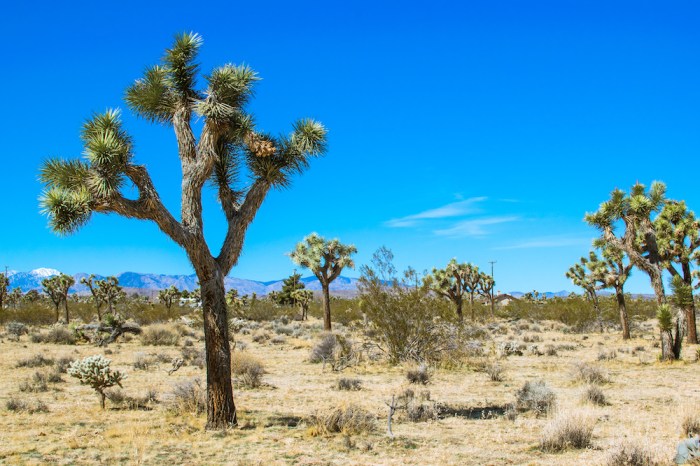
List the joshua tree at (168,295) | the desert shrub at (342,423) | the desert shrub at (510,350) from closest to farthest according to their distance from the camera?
1. the desert shrub at (342,423)
2. the desert shrub at (510,350)
3. the joshua tree at (168,295)

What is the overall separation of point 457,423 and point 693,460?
4.29 m

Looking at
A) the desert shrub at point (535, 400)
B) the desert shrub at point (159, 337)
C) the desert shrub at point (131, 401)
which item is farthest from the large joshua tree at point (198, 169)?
the desert shrub at point (159, 337)

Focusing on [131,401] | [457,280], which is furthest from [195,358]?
[457,280]

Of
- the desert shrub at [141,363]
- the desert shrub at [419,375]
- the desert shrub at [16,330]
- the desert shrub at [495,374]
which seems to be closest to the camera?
the desert shrub at [419,375]

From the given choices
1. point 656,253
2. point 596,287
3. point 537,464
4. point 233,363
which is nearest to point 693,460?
point 537,464

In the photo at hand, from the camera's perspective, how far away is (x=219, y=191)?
10070 millimetres

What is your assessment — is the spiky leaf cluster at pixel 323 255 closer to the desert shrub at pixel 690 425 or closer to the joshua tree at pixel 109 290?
the joshua tree at pixel 109 290

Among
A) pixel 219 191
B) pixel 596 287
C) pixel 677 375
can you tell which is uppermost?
pixel 219 191

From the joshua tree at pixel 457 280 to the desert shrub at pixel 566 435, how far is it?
2677 cm

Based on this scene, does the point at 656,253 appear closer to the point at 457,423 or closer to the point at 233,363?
the point at 457,423

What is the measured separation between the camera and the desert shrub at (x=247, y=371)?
1439cm

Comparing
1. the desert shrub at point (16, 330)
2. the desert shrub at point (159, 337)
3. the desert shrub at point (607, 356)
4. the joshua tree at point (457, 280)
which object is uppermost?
the joshua tree at point (457, 280)

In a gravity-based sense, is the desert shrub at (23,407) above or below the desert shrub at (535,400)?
Result: above

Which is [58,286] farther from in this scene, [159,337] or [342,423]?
[342,423]
